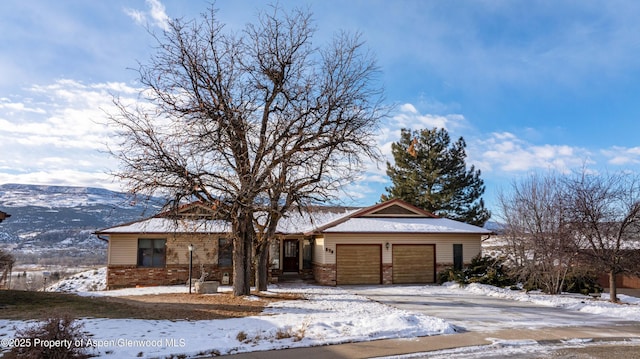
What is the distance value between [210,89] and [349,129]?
4.73 metres

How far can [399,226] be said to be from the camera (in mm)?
20484

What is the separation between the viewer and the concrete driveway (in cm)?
1001

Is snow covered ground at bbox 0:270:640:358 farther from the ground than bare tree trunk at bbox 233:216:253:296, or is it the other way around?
bare tree trunk at bbox 233:216:253:296

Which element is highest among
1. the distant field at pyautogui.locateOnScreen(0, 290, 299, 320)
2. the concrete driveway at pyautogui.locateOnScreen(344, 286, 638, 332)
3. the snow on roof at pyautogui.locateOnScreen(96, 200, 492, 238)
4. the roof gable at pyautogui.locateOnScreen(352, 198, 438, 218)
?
the roof gable at pyautogui.locateOnScreen(352, 198, 438, 218)

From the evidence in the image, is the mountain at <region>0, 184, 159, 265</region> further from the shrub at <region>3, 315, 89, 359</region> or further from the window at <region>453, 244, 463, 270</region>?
the shrub at <region>3, 315, 89, 359</region>

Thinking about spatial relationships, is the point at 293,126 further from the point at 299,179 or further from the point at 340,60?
the point at 340,60

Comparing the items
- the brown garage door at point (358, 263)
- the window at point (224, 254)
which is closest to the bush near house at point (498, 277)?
the brown garage door at point (358, 263)

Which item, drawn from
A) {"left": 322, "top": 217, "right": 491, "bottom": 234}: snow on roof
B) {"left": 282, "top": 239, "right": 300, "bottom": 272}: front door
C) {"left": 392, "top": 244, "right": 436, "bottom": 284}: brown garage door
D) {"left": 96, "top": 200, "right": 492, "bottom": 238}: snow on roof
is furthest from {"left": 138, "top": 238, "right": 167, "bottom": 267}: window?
{"left": 392, "top": 244, "right": 436, "bottom": 284}: brown garage door

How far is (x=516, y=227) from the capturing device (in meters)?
19.6

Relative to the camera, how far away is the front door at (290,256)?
23109mm

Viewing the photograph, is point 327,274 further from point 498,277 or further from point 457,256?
point 498,277

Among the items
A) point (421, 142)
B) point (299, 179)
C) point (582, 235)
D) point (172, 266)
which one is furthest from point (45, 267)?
point (582, 235)

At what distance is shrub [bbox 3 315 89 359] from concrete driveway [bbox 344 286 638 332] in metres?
7.57

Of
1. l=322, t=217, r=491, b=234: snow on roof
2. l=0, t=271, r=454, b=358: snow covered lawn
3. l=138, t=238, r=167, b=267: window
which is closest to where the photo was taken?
l=0, t=271, r=454, b=358: snow covered lawn
